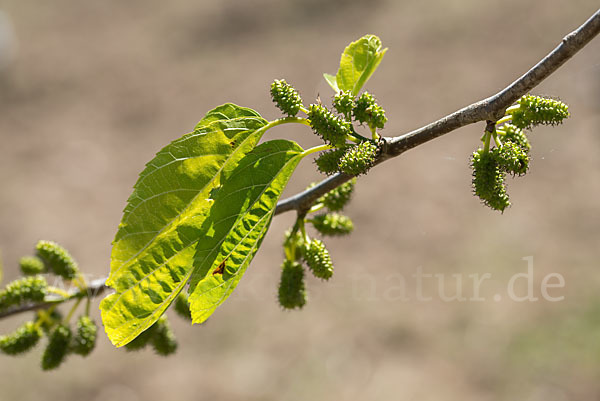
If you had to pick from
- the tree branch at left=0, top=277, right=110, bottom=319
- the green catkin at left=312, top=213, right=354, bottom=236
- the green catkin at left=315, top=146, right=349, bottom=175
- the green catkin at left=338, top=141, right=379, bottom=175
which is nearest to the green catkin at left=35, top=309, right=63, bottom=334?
the tree branch at left=0, top=277, right=110, bottom=319

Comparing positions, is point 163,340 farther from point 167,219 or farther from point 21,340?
point 167,219

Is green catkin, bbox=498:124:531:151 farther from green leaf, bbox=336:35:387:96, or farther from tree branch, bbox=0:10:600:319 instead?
green leaf, bbox=336:35:387:96

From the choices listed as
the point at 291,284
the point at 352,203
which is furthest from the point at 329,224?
the point at 352,203

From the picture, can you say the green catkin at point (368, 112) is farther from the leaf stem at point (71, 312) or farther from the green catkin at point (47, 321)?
the green catkin at point (47, 321)

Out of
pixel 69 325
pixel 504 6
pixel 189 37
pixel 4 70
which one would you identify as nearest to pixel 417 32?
pixel 504 6

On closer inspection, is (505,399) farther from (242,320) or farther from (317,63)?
(317,63)

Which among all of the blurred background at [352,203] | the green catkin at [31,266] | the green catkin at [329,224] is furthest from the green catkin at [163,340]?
the blurred background at [352,203]
